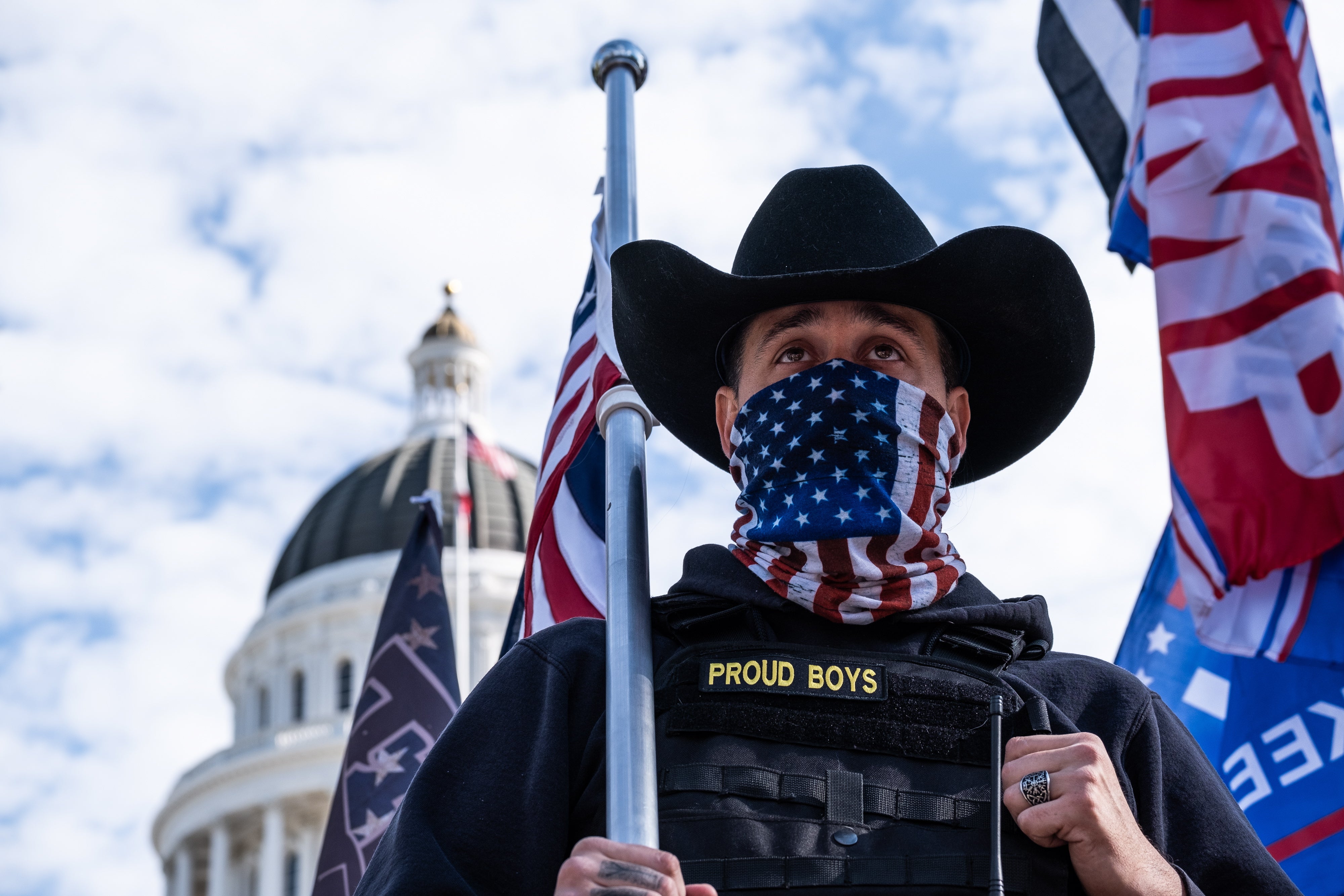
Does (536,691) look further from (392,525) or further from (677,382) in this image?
(392,525)

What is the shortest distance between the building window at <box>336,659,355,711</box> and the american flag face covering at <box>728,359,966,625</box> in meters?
61.0

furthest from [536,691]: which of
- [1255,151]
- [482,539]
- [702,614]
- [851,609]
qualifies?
[482,539]

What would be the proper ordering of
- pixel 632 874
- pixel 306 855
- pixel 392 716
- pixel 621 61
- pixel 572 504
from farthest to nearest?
pixel 306 855 < pixel 392 716 < pixel 572 504 < pixel 621 61 < pixel 632 874

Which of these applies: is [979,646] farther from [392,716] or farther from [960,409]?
[392,716]

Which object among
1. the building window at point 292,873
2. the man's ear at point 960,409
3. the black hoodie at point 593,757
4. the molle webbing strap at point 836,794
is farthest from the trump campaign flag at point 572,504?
the building window at point 292,873

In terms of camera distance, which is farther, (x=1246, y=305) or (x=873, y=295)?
(x=1246, y=305)

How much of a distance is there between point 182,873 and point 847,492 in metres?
68.8

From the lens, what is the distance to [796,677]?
2922 millimetres

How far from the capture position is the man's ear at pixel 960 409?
3.43 meters

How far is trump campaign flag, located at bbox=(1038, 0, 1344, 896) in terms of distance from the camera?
257 inches

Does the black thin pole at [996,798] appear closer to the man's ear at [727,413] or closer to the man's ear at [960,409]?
the man's ear at [960,409]

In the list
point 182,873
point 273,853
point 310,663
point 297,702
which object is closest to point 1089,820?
point 310,663

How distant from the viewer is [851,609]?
3.01 metres

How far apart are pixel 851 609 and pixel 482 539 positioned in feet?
198
